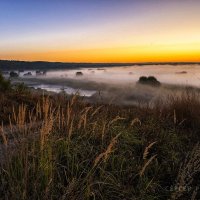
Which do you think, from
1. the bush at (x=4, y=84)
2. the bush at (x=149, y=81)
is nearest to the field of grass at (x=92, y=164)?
the bush at (x=4, y=84)

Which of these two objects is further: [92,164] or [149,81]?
[149,81]

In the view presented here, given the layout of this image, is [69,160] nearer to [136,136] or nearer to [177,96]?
[136,136]

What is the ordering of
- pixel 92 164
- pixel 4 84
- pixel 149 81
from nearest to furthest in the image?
pixel 92 164, pixel 4 84, pixel 149 81

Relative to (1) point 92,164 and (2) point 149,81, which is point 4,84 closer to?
(1) point 92,164

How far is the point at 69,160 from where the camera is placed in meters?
5.33

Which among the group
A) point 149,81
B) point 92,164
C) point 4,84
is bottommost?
point 149,81

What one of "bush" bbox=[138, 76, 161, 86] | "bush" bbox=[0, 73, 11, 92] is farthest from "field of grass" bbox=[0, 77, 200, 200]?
"bush" bbox=[138, 76, 161, 86]

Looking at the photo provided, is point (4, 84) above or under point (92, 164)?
above

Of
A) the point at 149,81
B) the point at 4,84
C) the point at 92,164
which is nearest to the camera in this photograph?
the point at 92,164

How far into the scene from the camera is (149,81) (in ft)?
129

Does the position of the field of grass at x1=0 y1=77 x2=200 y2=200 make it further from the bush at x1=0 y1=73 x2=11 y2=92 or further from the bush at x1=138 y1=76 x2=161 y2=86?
the bush at x1=138 y1=76 x2=161 y2=86

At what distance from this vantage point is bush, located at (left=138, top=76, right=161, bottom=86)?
3838cm

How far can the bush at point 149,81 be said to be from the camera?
1511 inches

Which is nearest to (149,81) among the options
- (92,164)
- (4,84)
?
(4,84)
